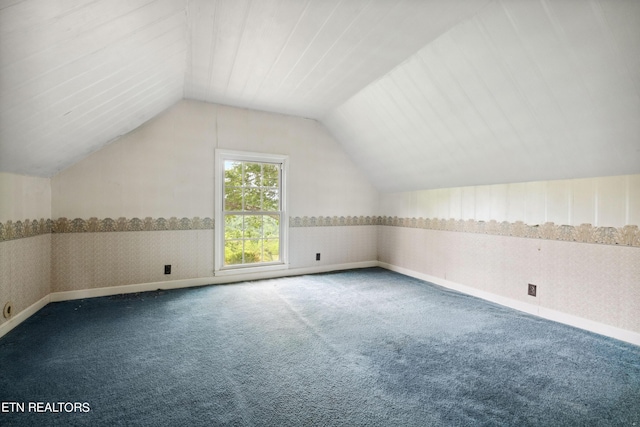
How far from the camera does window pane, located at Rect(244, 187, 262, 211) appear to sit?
4355 millimetres

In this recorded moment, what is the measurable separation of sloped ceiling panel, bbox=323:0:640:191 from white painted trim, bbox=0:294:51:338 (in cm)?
404

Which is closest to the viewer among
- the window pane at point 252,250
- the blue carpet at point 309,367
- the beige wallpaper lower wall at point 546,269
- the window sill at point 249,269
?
the blue carpet at point 309,367

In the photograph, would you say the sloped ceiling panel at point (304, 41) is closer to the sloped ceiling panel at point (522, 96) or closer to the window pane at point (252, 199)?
the sloped ceiling panel at point (522, 96)

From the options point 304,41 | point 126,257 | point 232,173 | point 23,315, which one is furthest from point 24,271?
point 304,41

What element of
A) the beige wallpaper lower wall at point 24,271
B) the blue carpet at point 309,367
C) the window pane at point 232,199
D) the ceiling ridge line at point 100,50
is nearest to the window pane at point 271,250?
the window pane at point 232,199

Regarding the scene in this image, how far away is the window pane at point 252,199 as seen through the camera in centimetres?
436

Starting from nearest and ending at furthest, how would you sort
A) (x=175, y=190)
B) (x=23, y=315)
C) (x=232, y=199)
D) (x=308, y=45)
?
1. (x=308, y=45)
2. (x=23, y=315)
3. (x=175, y=190)
4. (x=232, y=199)

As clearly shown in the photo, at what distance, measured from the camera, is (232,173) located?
4.27 m

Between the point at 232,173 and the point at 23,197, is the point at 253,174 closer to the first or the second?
the point at 232,173

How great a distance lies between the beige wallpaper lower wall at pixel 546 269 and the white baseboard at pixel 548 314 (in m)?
0.04

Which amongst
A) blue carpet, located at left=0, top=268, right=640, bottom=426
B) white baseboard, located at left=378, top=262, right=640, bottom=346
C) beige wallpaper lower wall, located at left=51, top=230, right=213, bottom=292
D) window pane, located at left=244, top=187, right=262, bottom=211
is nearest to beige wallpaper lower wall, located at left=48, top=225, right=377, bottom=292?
beige wallpaper lower wall, located at left=51, top=230, right=213, bottom=292

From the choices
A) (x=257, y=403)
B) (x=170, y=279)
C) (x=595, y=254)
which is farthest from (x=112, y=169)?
(x=595, y=254)

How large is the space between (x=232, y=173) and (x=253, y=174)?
0.30 m

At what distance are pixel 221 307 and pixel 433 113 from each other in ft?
9.96
